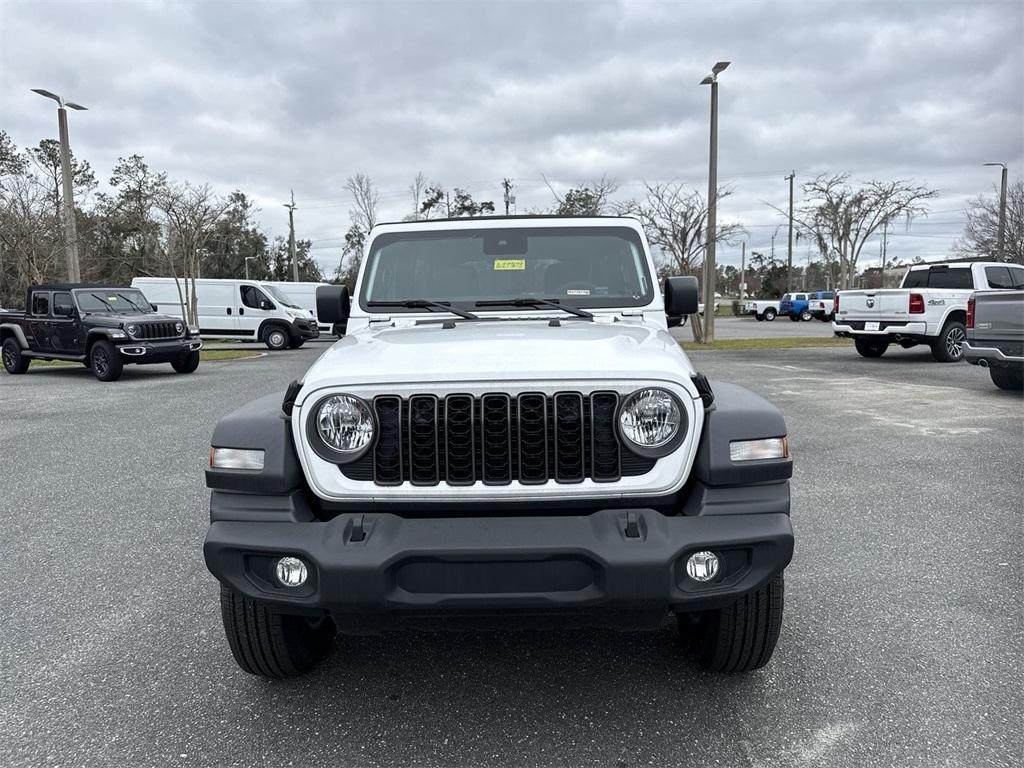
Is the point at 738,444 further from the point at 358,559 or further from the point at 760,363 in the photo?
the point at 760,363

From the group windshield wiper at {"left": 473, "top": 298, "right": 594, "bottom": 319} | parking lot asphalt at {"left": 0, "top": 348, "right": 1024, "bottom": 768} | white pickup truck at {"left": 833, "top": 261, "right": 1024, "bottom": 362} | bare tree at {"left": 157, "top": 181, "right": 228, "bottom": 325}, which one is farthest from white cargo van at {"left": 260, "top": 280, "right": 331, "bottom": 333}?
windshield wiper at {"left": 473, "top": 298, "right": 594, "bottom": 319}

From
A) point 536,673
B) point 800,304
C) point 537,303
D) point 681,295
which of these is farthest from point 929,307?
point 800,304

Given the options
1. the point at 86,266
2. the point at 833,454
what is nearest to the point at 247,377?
the point at 833,454

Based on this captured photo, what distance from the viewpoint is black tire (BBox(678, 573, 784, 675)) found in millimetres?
2674

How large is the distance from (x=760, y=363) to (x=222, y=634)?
43.8 feet

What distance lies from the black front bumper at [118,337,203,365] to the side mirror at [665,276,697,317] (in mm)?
11921

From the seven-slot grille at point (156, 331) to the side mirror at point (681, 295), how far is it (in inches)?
473

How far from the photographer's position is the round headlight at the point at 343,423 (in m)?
2.50

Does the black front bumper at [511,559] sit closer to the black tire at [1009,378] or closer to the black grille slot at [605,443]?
the black grille slot at [605,443]

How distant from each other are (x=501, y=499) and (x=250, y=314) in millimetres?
23195

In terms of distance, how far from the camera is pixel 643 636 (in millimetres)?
3266

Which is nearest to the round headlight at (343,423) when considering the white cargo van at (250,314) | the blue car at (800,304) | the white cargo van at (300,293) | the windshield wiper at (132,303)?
the windshield wiper at (132,303)

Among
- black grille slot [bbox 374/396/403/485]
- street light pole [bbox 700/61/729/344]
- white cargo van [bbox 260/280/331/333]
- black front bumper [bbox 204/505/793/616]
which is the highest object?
street light pole [bbox 700/61/729/344]

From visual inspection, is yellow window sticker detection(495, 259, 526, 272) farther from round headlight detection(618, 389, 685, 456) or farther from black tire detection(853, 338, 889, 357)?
black tire detection(853, 338, 889, 357)
